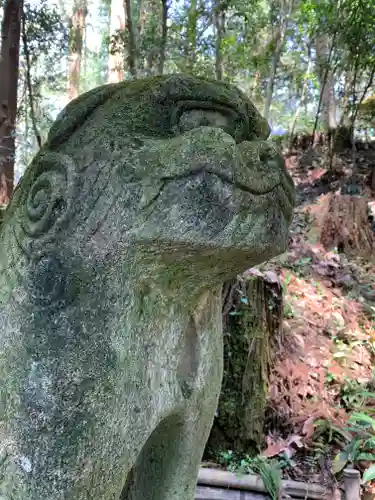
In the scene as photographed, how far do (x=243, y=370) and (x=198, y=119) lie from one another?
1874mm

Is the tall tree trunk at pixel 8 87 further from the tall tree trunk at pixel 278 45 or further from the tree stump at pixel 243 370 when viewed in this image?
the tall tree trunk at pixel 278 45

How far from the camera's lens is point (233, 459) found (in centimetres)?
253

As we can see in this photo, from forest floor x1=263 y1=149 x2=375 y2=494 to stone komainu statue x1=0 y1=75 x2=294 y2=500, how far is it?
72.8 inches

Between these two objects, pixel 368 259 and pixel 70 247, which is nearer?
pixel 70 247

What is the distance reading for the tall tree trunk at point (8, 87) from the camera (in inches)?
134

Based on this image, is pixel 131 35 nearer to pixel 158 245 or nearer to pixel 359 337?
pixel 359 337

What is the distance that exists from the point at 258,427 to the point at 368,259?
310 centimetres

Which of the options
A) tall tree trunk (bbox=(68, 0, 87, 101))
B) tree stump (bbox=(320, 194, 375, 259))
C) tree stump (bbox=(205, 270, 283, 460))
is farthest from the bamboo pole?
tall tree trunk (bbox=(68, 0, 87, 101))

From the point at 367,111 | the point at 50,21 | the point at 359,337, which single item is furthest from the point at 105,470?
the point at 367,111

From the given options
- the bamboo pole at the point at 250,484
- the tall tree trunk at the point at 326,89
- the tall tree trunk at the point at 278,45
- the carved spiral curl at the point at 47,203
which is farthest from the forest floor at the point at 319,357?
the tall tree trunk at the point at 326,89

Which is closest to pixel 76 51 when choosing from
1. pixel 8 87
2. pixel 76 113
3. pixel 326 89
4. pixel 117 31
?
pixel 117 31

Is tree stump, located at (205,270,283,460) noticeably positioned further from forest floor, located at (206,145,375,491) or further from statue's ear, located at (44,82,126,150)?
statue's ear, located at (44,82,126,150)

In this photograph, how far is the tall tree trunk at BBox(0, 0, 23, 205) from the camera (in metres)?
3.41

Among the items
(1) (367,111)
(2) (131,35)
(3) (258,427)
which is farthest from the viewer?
(1) (367,111)
